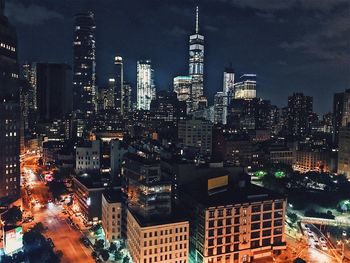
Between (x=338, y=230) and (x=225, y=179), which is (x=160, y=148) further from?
(x=338, y=230)

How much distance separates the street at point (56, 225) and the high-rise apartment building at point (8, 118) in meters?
8.31

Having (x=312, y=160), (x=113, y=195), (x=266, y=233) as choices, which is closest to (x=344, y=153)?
(x=312, y=160)

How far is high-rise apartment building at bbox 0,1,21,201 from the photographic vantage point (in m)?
83.9

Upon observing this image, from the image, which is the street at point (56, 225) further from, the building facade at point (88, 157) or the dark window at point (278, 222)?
the dark window at point (278, 222)

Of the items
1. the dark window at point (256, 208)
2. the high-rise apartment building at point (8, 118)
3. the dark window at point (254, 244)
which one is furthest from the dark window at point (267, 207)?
the high-rise apartment building at point (8, 118)

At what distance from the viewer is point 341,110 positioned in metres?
190

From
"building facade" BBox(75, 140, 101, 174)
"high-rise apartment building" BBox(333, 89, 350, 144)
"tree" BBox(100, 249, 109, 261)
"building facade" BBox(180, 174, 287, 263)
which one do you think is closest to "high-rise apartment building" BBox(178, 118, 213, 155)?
"building facade" BBox(75, 140, 101, 174)

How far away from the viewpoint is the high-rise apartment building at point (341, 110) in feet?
595

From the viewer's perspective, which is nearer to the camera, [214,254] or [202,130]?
[214,254]

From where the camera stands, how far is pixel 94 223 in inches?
3280

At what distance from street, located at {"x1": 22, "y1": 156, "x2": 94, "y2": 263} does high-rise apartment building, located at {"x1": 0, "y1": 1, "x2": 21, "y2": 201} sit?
27.3ft

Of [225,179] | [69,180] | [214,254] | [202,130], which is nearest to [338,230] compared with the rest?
[225,179]

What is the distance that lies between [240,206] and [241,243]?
22.5 feet

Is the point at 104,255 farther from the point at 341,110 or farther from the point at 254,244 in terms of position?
the point at 341,110
